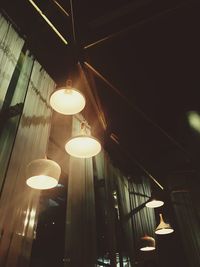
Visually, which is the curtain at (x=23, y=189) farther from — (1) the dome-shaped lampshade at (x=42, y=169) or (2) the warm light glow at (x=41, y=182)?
(1) the dome-shaped lampshade at (x=42, y=169)

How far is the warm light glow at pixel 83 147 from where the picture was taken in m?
3.86

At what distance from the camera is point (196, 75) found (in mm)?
7941

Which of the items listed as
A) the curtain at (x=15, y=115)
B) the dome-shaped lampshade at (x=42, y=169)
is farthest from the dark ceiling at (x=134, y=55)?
the dome-shaped lampshade at (x=42, y=169)

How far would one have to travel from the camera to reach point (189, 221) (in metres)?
9.94

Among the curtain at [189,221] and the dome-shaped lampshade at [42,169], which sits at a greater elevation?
the curtain at [189,221]

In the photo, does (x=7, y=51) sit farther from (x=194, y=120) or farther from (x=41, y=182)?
(x=194, y=120)

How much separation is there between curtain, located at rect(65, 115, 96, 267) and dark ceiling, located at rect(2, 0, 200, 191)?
158 cm

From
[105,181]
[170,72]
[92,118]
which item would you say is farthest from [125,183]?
[170,72]

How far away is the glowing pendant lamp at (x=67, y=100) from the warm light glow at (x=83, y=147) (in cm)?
48

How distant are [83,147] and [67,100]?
732 millimetres

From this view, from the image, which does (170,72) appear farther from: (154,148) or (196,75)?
(154,148)

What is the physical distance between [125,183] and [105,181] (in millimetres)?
1939

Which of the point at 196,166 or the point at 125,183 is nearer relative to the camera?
the point at 196,166

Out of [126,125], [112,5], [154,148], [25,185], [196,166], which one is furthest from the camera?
[154,148]
